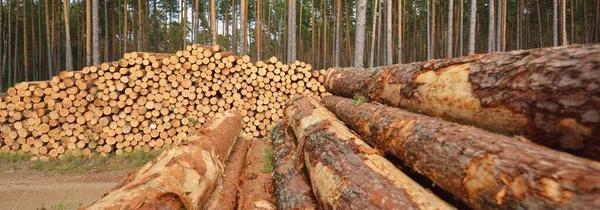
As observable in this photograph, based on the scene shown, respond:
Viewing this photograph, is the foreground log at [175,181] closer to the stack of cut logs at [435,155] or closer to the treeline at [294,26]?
the stack of cut logs at [435,155]

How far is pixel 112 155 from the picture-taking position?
736 centimetres

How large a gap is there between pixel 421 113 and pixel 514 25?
24.6 m

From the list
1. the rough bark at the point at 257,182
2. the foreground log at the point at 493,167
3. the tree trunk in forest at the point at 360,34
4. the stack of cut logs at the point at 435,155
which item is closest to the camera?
the foreground log at the point at 493,167

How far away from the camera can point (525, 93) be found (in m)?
2.03

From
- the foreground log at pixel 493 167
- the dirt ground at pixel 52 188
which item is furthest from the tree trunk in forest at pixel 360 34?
the foreground log at pixel 493 167

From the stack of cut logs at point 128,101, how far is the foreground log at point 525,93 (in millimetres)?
5419

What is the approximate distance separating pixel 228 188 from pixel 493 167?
9.85 feet

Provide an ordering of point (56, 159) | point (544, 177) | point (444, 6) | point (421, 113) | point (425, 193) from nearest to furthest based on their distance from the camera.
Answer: point (544, 177), point (425, 193), point (421, 113), point (56, 159), point (444, 6)

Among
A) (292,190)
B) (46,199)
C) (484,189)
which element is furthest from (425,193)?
(46,199)

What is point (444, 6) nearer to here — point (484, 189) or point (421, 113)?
point (421, 113)

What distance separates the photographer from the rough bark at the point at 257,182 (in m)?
3.65

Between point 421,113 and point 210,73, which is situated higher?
point 210,73

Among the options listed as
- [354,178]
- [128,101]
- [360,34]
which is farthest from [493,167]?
[360,34]

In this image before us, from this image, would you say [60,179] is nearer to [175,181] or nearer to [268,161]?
[268,161]
